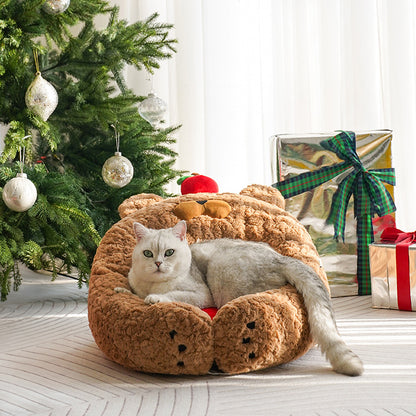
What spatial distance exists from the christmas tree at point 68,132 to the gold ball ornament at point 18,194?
0.08 metres

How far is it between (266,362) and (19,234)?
868mm

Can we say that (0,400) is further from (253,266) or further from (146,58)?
(146,58)

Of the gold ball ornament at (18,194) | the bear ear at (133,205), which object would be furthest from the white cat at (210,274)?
the gold ball ornament at (18,194)

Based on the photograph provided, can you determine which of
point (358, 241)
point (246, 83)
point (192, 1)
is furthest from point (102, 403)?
point (192, 1)

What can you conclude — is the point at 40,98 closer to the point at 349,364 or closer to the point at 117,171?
the point at 117,171

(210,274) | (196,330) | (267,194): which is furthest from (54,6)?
(196,330)

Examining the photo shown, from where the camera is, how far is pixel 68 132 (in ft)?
6.63

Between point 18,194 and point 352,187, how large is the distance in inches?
37.2

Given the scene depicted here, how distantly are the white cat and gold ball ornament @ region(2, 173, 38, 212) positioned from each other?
17.1 inches

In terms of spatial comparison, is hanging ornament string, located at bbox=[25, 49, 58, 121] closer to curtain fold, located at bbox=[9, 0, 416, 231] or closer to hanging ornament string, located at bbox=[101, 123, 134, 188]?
hanging ornament string, located at bbox=[101, 123, 134, 188]

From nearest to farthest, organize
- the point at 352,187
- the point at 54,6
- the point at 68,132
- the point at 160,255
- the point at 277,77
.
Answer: the point at 160,255, the point at 54,6, the point at 352,187, the point at 68,132, the point at 277,77

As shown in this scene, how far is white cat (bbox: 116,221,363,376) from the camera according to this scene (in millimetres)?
1141

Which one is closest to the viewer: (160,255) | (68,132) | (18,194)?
(160,255)

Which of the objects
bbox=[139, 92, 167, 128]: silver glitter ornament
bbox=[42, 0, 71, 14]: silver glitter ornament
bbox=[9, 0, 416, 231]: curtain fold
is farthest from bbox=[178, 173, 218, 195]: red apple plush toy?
bbox=[9, 0, 416, 231]: curtain fold
